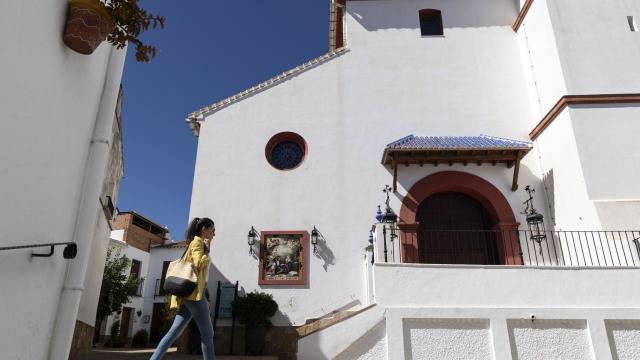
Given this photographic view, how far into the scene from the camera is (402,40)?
38.1 feet

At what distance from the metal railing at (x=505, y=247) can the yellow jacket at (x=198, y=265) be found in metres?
4.44

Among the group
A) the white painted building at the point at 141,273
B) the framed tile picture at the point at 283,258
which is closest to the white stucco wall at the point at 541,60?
the framed tile picture at the point at 283,258

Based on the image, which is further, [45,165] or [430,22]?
[430,22]

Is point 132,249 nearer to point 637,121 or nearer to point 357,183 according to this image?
point 357,183

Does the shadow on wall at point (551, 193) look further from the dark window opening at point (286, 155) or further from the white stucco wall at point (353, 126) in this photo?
the dark window opening at point (286, 155)

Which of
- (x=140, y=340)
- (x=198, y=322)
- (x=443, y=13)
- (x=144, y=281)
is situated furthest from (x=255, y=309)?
(x=144, y=281)

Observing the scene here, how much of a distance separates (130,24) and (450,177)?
26.7 ft

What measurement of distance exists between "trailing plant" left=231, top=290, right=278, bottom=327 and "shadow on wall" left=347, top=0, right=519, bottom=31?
7.95 meters

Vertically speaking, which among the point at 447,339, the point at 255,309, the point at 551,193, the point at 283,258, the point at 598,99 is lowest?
the point at 447,339

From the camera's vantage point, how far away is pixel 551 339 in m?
6.53

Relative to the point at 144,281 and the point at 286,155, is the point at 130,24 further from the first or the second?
the point at 144,281

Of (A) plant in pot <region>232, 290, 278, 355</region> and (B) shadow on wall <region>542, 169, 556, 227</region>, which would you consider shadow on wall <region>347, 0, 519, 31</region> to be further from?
(A) plant in pot <region>232, 290, 278, 355</region>

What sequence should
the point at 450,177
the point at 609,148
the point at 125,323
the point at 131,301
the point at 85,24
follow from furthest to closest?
the point at 131,301 < the point at 125,323 < the point at 450,177 < the point at 609,148 < the point at 85,24

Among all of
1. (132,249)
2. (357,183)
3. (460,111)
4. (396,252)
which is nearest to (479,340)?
(396,252)
